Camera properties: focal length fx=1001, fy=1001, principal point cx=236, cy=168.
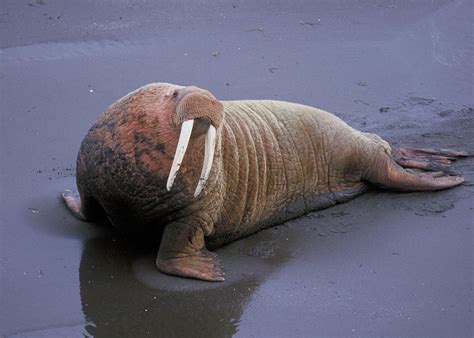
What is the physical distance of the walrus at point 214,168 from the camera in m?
5.87

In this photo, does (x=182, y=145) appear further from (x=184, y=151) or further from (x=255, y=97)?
(x=255, y=97)

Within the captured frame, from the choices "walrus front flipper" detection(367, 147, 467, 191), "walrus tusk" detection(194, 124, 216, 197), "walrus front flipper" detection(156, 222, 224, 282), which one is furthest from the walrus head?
"walrus front flipper" detection(367, 147, 467, 191)

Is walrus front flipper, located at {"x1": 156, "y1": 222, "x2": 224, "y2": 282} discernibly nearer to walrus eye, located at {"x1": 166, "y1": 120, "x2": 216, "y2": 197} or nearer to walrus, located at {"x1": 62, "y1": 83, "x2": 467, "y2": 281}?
walrus, located at {"x1": 62, "y1": 83, "x2": 467, "y2": 281}

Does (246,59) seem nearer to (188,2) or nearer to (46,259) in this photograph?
(188,2)

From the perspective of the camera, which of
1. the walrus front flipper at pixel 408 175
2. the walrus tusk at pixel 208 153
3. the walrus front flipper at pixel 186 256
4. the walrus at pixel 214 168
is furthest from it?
the walrus front flipper at pixel 408 175

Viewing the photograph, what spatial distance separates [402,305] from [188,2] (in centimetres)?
475

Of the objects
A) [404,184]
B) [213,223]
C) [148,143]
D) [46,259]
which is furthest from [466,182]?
[46,259]

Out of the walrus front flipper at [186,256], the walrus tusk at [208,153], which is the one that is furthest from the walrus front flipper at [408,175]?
the walrus tusk at [208,153]

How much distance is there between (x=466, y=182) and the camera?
24.1 feet

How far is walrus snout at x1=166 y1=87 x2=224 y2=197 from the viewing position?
564 cm

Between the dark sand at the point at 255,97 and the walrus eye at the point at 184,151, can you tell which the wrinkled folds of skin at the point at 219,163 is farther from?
the dark sand at the point at 255,97

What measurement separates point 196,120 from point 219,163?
2.32 ft

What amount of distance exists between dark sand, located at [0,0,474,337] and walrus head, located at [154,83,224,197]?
0.77m

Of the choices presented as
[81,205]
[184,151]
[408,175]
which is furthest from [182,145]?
[408,175]
